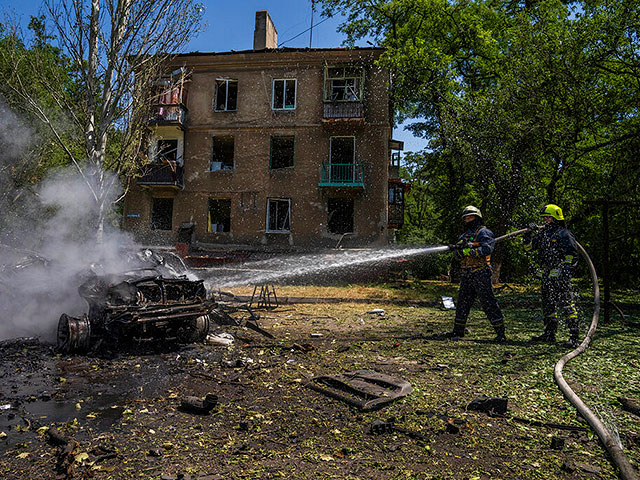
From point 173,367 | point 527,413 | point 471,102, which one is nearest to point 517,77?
point 471,102

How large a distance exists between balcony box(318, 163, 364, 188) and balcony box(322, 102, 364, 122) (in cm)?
228

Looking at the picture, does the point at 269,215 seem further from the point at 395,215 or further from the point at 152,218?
the point at 395,215

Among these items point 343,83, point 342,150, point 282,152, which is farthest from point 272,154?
point 343,83

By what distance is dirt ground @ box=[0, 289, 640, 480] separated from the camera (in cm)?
312

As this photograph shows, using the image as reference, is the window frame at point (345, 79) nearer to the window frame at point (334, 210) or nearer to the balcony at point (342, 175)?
the balcony at point (342, 175)

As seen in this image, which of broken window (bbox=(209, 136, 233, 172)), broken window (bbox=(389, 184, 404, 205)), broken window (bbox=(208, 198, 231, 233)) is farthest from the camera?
broken window (bbox=(389, 184, 404, 205))

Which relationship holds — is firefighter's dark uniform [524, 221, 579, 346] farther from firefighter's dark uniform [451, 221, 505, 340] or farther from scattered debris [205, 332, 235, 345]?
scattered debris [205, 332, 235, 345]

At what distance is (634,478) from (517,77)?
13.4m

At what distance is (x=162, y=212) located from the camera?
74.3ft

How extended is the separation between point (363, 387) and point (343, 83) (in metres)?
19.5

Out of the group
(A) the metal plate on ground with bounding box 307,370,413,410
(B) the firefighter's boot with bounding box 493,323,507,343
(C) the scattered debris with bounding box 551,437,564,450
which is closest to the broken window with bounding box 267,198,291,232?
(B) the firefighter's boot with bounding box 493,323,507,343

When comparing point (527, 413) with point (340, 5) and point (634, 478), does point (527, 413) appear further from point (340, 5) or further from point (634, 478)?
point (340, 5)

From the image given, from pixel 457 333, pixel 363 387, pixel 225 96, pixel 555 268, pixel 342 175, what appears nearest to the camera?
pixel 363 387

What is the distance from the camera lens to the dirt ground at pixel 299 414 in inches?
123
